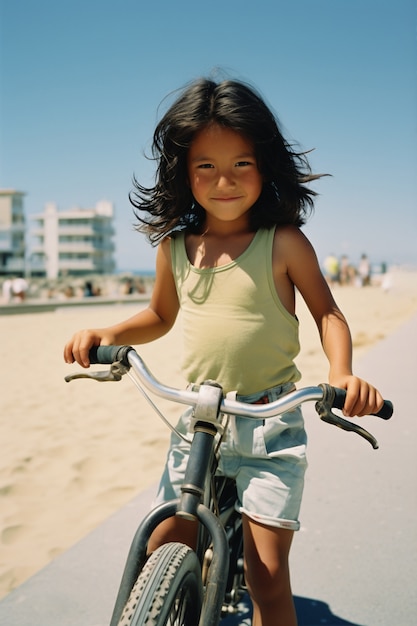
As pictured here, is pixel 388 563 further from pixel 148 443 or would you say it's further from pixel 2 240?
pixel 2 240

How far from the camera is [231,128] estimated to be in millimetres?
1994

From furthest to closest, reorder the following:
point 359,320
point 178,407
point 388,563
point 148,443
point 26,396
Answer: point 359,320, point 26,396, point 178,407, point 148,443, point 388,563

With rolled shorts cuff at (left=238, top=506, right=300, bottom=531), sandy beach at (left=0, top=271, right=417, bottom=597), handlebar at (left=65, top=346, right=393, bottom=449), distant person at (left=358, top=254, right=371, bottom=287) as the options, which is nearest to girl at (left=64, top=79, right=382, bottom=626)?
rolled shorts cuff at (left=238, top=506, right=300, bottom=531)

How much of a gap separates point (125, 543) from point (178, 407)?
3.40m

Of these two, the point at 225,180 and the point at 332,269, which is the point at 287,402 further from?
the point at 332,269

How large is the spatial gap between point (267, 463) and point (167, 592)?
61cm

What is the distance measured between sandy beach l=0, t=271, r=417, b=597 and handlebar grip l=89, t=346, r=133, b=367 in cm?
160

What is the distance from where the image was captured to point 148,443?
5.15 m

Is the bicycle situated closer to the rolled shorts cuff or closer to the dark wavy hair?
the rolled shorts cuff

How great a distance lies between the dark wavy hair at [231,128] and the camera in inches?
79.3

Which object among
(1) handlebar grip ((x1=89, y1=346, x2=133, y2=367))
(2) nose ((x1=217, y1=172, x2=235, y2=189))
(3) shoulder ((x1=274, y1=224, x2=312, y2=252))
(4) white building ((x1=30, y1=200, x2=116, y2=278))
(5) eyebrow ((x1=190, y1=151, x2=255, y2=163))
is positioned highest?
(5) eyebrow ((x1=190, y1=151, x2=255, y2=163))

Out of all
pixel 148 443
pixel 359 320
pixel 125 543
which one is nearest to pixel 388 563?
pixel 125 543

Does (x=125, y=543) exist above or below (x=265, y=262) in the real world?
below

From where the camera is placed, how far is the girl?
185 centimetres
